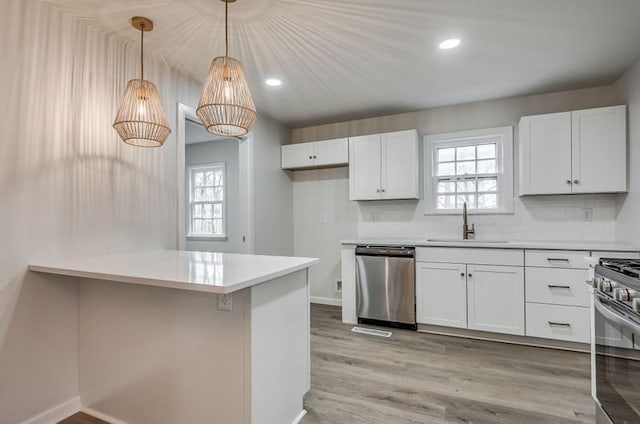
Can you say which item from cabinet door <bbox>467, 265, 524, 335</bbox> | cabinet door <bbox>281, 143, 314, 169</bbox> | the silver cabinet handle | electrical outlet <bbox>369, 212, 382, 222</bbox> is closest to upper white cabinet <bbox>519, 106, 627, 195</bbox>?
cabinet door <bbox>467, 265, 524, 335</bbox>

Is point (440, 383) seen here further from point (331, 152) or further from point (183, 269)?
point (331, 152)

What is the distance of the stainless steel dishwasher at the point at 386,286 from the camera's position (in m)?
3.17

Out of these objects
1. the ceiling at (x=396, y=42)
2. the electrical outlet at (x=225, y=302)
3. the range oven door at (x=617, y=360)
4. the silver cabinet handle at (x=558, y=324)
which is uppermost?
the ceiling at (x=396, y=42)

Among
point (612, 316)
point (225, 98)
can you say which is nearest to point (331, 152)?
point (225, 98)

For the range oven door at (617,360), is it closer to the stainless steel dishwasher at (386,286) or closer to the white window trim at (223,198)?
the stainless steel dishwasher at (386,286)

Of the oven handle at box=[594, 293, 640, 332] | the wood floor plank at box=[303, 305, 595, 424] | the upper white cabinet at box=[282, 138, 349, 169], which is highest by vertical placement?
the upper white cabinet at box=[282, 138, 349, 169]

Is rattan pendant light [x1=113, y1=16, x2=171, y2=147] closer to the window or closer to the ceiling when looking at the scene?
the ceiling

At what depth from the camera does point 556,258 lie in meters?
2.72

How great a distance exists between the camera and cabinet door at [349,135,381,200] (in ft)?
12.0

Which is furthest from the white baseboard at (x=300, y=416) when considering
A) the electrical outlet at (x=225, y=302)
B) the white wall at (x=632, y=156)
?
the white wall at (x=632, y=156)

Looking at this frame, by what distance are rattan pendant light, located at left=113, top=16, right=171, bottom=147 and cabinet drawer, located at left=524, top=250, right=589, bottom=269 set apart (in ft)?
10.3

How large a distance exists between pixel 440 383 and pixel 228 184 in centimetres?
402

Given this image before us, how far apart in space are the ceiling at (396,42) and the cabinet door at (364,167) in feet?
1.99

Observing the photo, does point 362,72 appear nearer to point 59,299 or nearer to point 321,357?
point 321,357
